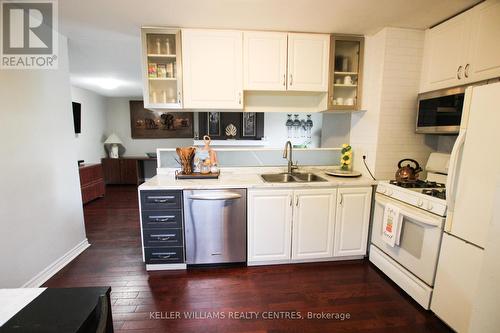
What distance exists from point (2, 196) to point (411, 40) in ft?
12.6

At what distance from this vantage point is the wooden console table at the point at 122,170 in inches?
217

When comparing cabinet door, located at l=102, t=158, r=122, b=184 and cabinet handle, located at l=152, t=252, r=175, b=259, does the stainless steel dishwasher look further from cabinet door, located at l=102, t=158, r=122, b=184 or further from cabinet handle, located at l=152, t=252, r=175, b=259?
cabinet door, located at l=102, t=158, r=122, b=184

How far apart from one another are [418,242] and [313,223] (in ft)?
2.77

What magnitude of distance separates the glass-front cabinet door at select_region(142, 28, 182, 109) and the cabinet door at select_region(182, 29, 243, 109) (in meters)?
0.08

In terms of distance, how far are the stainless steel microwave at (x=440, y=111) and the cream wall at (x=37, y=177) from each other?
3600 mm

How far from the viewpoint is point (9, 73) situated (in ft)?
5.74

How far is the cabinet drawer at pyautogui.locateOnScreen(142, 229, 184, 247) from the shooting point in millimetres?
2104

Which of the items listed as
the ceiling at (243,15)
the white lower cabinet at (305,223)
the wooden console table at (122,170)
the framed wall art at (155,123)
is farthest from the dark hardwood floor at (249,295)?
the framed wall art at (155,123)

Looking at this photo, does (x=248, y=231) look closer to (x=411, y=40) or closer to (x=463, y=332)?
(x=463, y=332)

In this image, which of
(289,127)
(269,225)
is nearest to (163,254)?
(269,225)

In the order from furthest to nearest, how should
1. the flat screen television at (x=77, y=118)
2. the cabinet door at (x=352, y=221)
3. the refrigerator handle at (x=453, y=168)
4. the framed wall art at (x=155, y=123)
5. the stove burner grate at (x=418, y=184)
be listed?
1. the framed wall art at (x=155, y=123)
2. the flat screen television at (x=77, y=118)
3. the cabinet door at (x=352, y=221)
4. the stove burner grate at (x=418, y=184)
5. the refrigerator handle at (x=453, y=168)

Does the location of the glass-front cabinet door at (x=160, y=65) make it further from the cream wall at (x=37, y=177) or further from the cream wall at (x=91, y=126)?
the cream wall at (x=91, y=126)

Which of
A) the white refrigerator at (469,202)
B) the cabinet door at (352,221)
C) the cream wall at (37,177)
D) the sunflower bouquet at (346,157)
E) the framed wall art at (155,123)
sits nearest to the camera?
the white refrigerator at (469,202)

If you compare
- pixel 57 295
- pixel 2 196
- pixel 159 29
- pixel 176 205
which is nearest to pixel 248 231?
pixel 176 205
